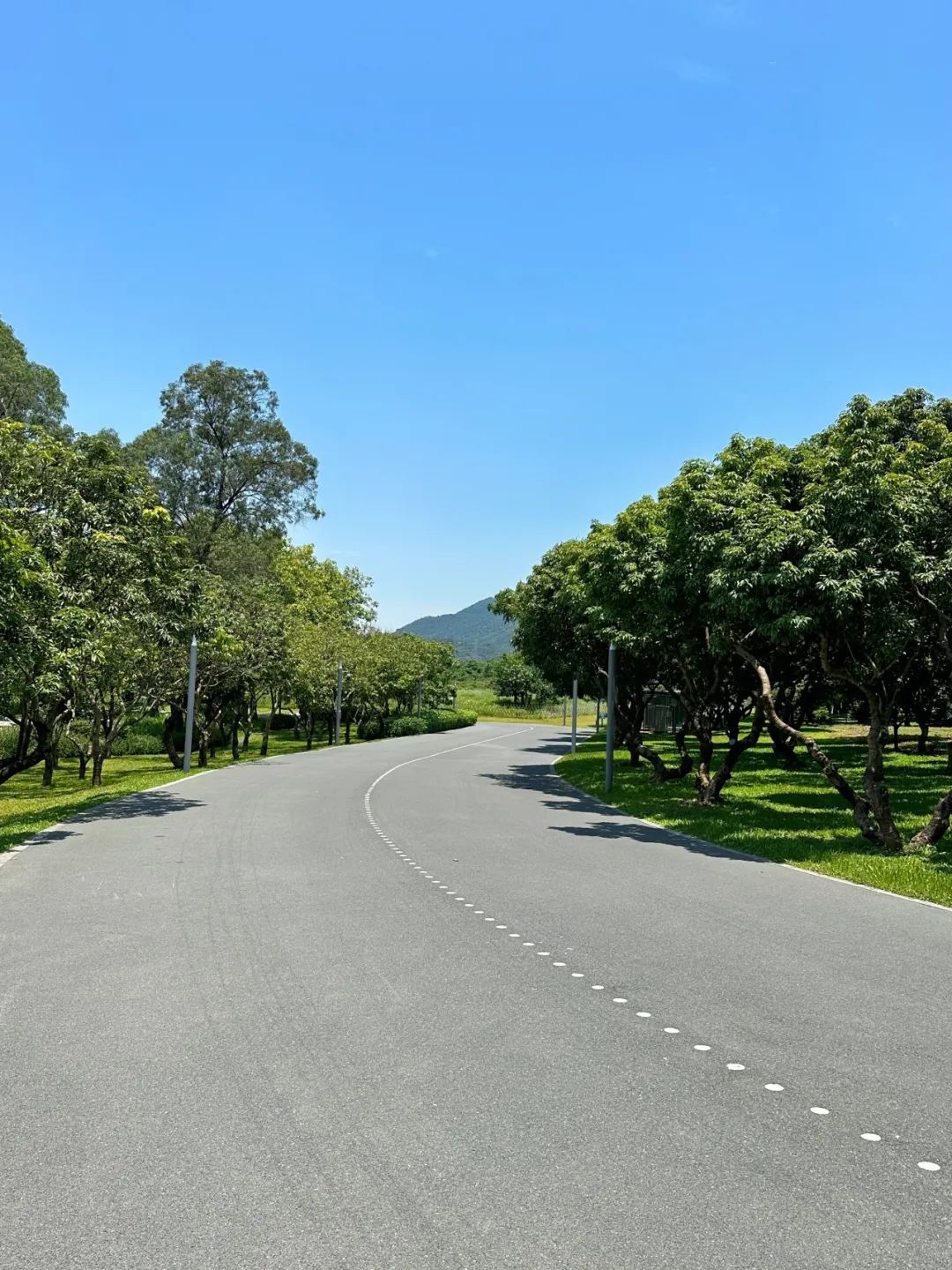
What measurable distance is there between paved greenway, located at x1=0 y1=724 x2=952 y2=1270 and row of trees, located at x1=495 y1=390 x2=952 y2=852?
4.11 metres

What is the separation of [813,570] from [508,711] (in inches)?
3138

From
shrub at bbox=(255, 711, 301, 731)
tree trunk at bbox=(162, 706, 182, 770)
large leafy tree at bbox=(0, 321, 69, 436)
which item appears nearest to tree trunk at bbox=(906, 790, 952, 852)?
tree trunk at bbox=(162, 706, 182, 770)

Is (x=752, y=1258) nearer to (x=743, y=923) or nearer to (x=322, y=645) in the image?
A: (x=743, y=923)

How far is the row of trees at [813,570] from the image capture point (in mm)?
12273

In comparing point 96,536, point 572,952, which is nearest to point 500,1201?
point 572,952

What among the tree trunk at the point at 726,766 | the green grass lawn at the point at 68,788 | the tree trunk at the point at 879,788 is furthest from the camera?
the tree trunk at the point at 726,766

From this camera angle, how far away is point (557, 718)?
90.2 m

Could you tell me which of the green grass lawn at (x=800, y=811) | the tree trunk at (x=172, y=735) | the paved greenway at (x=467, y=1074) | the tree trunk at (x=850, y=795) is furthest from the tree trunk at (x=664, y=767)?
the tree trunk at (x=172, y=735)

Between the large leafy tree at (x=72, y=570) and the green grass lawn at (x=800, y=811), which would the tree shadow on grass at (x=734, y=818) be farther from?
the large leafy tree at (x=72, y=570)

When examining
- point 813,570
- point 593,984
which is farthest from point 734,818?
point 593,984

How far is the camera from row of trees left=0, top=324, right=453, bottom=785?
52.6 ft

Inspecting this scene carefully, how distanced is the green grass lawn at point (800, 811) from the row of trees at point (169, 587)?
1019 cm

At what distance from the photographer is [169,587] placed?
736 inches

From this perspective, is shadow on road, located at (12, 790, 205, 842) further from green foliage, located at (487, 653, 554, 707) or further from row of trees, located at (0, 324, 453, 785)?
green foliage, located at (487, 653, 554, 707)
